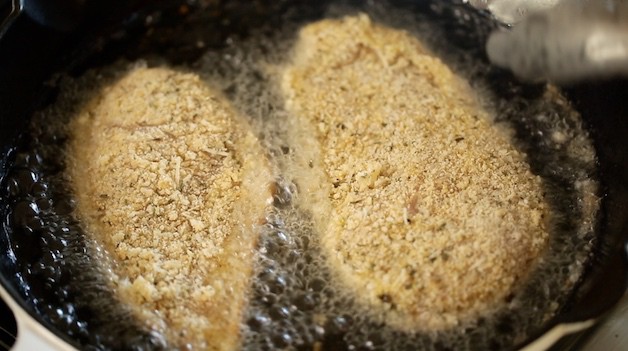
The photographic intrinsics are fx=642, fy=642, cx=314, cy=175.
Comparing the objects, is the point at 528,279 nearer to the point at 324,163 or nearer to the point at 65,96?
the point at 324,163

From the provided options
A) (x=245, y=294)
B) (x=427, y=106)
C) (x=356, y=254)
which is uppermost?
(x=427, y=106)

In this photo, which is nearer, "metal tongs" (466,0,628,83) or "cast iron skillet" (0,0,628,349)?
"cast iron skillet" (0,0,628,349)

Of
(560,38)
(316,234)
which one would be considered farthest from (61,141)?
(560,38)

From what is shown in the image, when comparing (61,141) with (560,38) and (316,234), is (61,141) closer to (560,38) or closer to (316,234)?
(316,234)

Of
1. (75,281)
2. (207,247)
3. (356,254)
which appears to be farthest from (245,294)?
(75,281)

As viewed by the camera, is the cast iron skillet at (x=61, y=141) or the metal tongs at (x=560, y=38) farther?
the metal tongs at (x=560, y=38)

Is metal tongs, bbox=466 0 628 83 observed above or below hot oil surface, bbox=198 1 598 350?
above
